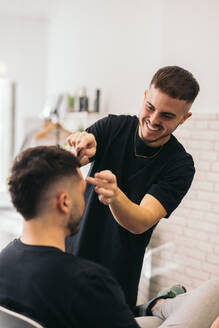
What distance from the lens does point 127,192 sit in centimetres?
153

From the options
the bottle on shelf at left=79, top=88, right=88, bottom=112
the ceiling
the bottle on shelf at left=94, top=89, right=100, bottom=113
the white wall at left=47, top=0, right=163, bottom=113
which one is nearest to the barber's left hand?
the white wall at left=47, top=0, right=163, bottom=113

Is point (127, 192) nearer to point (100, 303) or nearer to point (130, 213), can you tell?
point (130, 213)

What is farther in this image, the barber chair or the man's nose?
the man's nose

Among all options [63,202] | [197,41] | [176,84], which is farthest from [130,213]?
[197,41]

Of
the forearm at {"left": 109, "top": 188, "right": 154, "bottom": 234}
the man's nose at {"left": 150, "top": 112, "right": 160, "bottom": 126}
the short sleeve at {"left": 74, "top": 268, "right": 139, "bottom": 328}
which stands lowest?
the short sleeve at {"left": 74, "top": 268, "right": 139, "bottom": 328}

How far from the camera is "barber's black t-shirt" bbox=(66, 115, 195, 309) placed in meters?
1.48

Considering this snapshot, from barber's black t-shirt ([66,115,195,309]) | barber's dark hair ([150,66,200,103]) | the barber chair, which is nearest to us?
the barber chair

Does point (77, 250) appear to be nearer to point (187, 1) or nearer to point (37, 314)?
point (37, 314)

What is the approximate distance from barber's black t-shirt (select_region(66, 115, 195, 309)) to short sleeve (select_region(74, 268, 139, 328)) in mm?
486

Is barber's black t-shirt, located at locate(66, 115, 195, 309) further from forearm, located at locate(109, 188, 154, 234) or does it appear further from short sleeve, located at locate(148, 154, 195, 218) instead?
forearm, located at locate(109, 188, 154, 234)

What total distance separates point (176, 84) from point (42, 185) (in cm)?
63

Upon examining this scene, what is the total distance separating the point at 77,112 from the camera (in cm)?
434

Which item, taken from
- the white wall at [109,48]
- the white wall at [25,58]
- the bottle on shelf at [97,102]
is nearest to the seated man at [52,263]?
the white wall at [109,48]

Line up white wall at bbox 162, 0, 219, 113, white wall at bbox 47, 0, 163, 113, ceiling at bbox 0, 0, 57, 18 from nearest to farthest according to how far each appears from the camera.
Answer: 1. white wall at bbox 162, 0, 219, 113
2. white wall at bbox 47, 0, 163, 113
3. ceiling at bbox 0, 0, 57, 18
